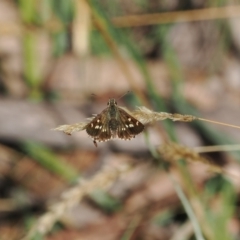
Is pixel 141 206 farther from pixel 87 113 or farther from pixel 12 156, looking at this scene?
pixel 12 156

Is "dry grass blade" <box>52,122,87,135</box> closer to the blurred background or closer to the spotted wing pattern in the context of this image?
the spotted wing pattern

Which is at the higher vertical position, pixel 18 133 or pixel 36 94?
pixel 36 94

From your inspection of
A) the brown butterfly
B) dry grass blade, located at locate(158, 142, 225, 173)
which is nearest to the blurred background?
the brown butterfly

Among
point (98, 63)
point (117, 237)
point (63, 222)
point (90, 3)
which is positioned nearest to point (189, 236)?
point (117, 237)

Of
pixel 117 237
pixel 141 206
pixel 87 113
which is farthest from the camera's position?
pixel 87 113

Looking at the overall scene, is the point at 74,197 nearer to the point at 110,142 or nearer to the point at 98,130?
the point at 98,130

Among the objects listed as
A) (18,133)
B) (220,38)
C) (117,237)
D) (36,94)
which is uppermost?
(220,38)

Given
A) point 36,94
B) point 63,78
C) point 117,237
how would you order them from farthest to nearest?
point 63,78
point 36,94
point 117,237
